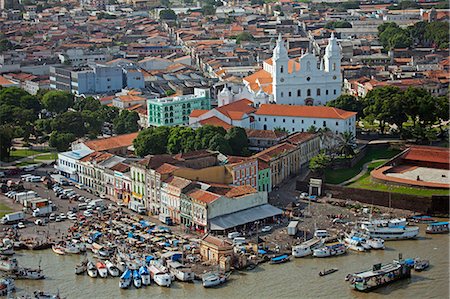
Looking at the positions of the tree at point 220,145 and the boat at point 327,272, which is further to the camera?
the tree at point 220,145

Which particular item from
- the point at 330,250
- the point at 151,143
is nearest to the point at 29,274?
the point at 330,250

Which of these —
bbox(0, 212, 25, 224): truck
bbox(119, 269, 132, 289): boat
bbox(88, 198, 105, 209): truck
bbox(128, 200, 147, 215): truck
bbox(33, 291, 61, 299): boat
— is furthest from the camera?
bbox(88, 198, 105, 209): truck

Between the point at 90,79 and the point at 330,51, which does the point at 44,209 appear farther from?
the point at 90,79

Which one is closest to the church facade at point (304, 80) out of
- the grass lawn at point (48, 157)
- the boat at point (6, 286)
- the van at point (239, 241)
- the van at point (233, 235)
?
the grass lawn at point (48, 157)

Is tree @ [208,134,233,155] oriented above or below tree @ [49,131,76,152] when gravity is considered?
above

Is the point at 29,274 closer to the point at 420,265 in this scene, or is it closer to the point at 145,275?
the point at 145,275

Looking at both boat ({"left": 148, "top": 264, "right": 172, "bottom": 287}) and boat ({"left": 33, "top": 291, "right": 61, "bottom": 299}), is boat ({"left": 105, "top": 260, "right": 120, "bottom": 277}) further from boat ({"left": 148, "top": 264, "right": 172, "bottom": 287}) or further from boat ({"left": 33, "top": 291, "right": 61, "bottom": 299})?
boat ({"left": 33, "top": 291, "right": 61, "bottom": 299})

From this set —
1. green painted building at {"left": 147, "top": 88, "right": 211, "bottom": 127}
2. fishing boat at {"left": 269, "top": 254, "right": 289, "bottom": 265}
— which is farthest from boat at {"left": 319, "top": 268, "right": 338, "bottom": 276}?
green painted building at {"left": 147, "top": 88, "right": 211, "bottom": 127}

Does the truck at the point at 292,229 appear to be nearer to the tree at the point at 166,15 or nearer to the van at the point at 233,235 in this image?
the van at the point at 233,235
